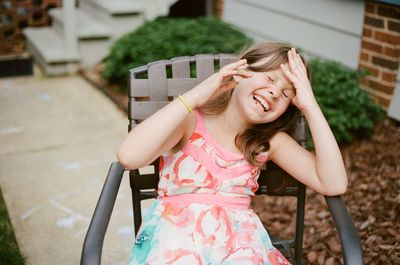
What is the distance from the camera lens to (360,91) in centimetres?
346

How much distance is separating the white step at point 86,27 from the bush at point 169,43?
2.07ft

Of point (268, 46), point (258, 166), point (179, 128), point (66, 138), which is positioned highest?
point (268, 46)

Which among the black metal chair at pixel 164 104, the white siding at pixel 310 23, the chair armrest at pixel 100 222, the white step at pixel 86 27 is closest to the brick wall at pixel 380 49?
the white siding at pixel 310 23

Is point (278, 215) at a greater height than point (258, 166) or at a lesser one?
lesser

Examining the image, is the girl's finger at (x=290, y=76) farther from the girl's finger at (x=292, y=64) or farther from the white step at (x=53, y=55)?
the white step at (x=53, y=55)

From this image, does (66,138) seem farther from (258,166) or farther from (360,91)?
(258,166)

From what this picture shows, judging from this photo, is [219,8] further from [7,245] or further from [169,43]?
[7,245]

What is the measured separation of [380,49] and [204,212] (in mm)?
2240

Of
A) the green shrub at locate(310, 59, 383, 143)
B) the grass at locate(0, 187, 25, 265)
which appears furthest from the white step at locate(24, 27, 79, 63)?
the green shrub at locate(310, 59, 383, 143)

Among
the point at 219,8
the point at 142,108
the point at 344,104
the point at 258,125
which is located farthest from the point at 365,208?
the point at 219,8

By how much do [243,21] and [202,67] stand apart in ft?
10.1

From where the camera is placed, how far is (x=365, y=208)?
2809 mm

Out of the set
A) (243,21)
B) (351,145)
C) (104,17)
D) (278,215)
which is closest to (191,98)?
(278,215)

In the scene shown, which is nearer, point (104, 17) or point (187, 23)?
point (187, 23)
